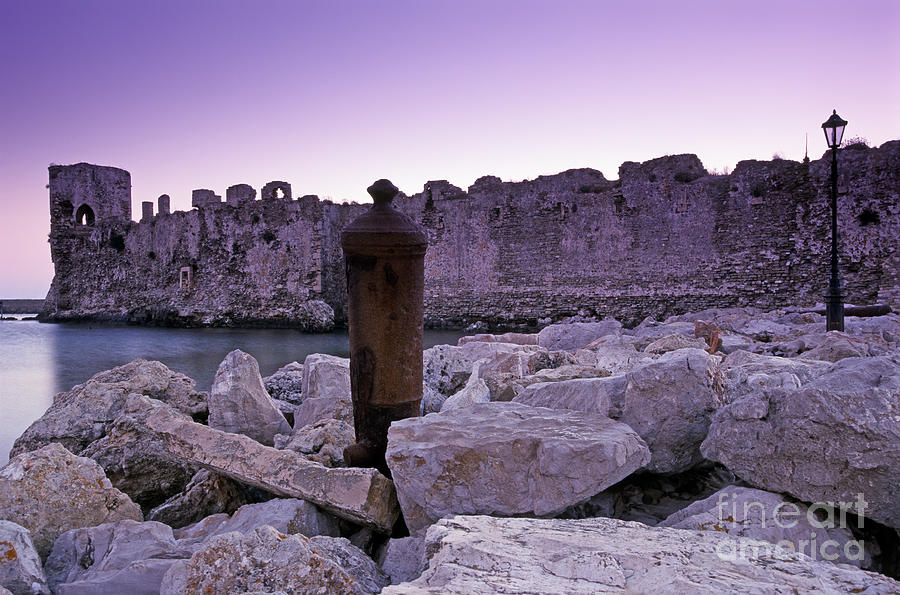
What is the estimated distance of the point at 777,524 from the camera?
1936mm

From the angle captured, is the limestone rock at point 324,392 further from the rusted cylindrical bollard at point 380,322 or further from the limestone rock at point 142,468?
the rusted cylindrical bollard at point 380,322

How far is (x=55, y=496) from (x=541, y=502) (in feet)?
6.88

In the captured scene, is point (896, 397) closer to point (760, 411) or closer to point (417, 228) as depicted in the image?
point (760, 411)

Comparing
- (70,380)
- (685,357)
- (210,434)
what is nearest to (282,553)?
(210,434)

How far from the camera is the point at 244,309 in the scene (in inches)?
821

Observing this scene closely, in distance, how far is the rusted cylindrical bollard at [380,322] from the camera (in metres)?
2.93

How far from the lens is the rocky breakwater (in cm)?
158

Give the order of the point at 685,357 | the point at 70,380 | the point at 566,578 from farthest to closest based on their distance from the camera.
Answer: the point at 70,380
the point at 685,357
the point at 566,578

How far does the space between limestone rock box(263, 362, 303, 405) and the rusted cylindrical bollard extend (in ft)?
8.42

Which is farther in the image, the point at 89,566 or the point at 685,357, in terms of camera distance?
the point at 685,357

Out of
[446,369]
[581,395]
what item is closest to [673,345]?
[446,369]

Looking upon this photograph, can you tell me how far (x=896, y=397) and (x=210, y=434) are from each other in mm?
2959

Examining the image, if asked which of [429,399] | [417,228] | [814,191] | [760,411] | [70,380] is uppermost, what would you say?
[814,191]

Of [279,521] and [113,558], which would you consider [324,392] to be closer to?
[279,521]
